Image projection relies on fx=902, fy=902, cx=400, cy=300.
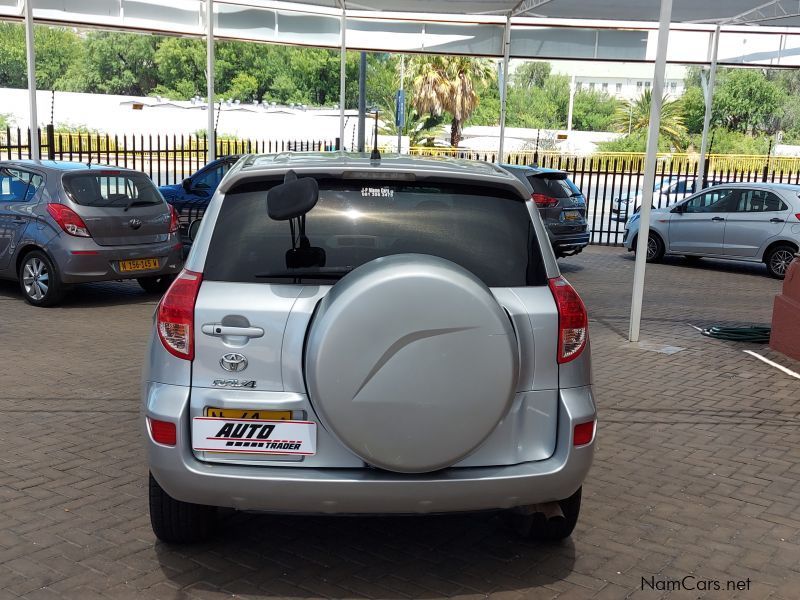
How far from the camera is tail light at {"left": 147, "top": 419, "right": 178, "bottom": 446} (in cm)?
358

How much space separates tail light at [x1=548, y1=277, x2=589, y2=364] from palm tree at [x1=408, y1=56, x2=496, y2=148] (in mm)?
54973

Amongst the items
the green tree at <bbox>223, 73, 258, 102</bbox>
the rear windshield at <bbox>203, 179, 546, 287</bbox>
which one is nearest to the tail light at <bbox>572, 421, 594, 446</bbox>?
the rear windshield at <bbox>203, 179, 546, 287</bbox>

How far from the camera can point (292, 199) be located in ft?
11.9

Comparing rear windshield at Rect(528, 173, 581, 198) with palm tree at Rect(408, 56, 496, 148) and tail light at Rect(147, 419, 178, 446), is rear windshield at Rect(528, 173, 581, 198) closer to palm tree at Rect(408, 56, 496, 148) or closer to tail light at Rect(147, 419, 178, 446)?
tail light at Rect(147, 419, 178, 446)

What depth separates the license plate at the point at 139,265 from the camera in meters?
10.4

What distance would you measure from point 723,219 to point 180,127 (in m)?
43.8

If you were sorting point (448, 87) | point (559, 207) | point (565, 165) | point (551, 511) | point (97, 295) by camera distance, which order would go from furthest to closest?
point (448, 87) < point (565, 165) < point (559, 207) < point (97, 295) < point (551, 511)

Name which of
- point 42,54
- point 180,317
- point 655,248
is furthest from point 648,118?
point 180,317

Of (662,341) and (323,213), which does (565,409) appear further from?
(662,341)

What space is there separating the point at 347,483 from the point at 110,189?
8.04 m

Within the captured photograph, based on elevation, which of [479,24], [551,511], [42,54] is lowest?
[551,511]

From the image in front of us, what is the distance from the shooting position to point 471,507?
141 inches

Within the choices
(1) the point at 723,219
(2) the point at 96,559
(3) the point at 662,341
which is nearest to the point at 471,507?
(2) the point at 96,559

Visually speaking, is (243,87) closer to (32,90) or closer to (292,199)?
(32,90)
